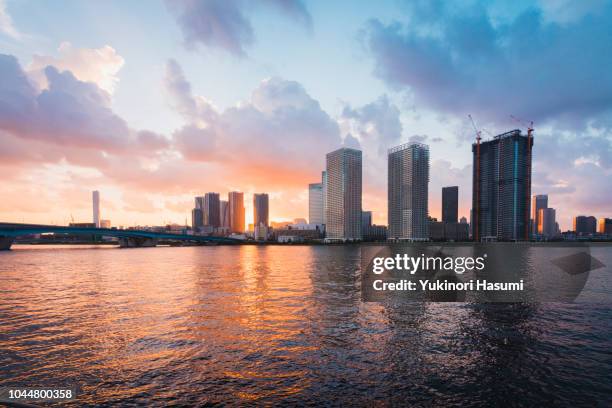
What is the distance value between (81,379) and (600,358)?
36462 millimetres

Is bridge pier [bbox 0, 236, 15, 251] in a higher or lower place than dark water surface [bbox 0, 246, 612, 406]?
lower

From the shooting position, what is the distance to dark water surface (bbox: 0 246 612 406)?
18.0 m

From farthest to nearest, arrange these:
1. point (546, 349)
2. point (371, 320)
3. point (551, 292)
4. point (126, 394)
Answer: point (551, 292)
point (371, 320)
point (546, 349)
point (126, 394)

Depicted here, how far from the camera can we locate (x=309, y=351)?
2392 cm

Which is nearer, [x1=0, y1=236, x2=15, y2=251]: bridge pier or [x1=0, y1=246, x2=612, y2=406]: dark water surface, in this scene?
[x1=0, y1=246, x2=612, y2=406]: dark water surface

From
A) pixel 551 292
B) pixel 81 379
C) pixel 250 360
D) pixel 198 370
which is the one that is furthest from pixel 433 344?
pixel 551 292

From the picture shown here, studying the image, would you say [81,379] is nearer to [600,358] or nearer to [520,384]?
[520,384]

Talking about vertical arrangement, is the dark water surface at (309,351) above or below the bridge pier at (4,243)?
above

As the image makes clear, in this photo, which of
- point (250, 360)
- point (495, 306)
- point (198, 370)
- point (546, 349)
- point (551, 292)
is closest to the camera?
point (198, 370)

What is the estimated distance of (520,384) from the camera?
19.1m

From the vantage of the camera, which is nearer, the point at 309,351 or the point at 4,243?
the point at 309,351

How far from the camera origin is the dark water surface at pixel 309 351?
18.0 metres

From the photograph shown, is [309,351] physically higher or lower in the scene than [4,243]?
higher

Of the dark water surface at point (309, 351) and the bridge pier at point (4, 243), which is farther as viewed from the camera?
the bridge pier at point (4, 243)
